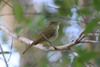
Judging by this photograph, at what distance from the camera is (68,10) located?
10.1 feet

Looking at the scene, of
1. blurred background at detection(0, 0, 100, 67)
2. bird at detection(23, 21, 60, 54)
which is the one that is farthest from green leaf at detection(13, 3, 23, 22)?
bird at detection(23, 21, 60, 54)

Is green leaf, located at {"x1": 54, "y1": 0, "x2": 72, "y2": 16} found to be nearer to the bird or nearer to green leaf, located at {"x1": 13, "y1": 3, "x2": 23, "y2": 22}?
the bird

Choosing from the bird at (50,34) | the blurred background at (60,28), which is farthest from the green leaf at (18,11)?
the bird at (50,34)

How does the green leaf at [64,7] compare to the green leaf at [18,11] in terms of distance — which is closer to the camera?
the green leaf at [18,11]

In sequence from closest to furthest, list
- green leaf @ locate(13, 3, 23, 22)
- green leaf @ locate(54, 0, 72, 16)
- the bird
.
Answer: green leaf @ locate(13, 3, 23, 22) → green leaf @ locate(54, 0, 72, 16) → the bird

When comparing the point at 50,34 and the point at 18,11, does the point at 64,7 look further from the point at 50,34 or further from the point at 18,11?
the point at 18,11

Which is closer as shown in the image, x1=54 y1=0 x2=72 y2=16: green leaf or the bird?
x1=54 y1=0 x2=72 y2=16: green leaf

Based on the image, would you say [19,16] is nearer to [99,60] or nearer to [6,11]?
[99,60]

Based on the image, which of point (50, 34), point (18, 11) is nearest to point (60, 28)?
point (50, 34)

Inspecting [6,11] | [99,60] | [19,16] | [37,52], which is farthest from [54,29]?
[6,11]

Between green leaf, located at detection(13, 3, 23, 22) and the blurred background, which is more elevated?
green leaf, located at detection(13, 3, 23, 22)

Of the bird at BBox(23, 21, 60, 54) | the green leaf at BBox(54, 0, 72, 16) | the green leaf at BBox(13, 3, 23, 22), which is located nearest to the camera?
the green leaf at BBox(13, 3, 23, 22)

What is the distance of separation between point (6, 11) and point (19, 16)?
6023 mm

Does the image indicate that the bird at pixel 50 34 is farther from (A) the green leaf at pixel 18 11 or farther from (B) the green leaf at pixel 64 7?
(A) the green leaf at pixel 18 11
